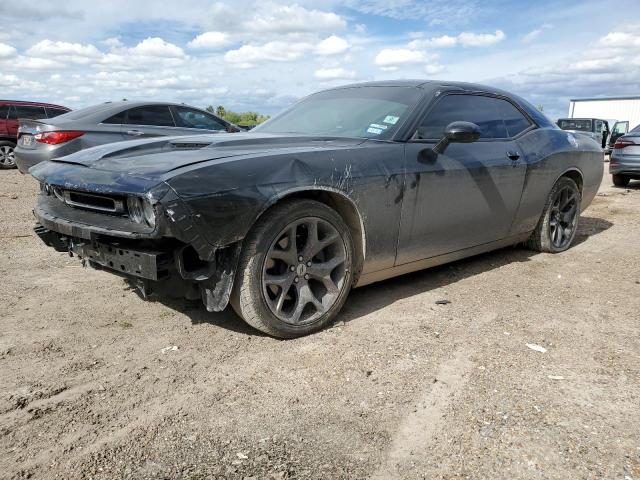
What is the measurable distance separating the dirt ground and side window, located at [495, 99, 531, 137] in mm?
1367

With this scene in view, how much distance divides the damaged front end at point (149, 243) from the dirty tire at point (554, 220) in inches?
135

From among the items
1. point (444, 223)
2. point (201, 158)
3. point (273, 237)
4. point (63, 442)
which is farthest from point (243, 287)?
point (444, 223)

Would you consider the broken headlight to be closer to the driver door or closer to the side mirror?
the driver door

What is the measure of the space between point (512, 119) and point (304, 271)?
2.66 m

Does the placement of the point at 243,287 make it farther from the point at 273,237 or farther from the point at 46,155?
the point at 46,155

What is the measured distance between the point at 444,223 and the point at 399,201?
547 mm

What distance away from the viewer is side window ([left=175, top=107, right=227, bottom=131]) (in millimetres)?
8688

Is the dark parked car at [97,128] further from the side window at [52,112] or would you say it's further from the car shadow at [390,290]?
the side window at [52,112]

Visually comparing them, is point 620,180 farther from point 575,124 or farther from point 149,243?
point 575,124

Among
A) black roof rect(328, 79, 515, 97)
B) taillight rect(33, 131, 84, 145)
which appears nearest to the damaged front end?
black roof rect(328, 79, 515, 97)

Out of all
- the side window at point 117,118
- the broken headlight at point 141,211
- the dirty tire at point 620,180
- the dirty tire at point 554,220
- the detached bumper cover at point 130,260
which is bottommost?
the dirty tire at point 620,180

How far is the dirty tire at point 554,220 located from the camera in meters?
5.11

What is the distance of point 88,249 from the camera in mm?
2986

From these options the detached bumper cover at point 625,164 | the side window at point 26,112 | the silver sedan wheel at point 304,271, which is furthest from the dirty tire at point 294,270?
the side window at point 26,112
